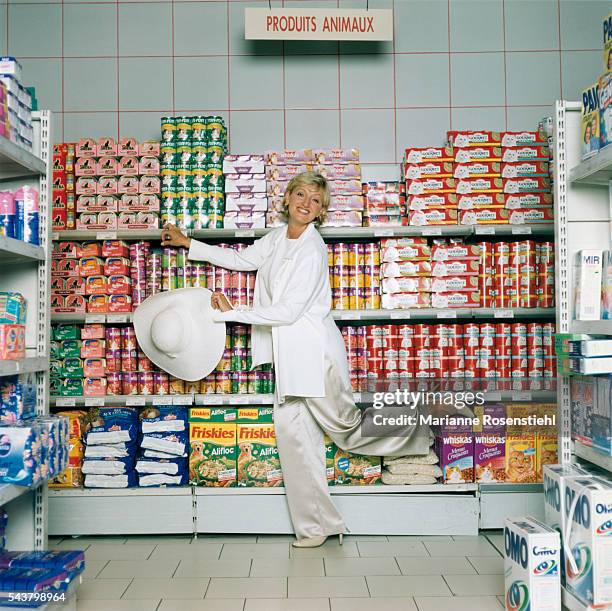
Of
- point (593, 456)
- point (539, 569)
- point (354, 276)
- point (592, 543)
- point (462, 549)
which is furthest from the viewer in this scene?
point (354, 276)

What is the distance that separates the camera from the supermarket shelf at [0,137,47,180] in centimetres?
272

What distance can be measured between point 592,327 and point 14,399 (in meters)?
2.47

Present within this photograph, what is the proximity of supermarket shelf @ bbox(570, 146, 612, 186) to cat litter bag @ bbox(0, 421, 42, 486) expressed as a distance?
8.07 feet

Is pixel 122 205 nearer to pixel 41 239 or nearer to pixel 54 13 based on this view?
pixel 41 239

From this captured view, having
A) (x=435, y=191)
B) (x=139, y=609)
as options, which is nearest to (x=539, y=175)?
(x=435, y=191)

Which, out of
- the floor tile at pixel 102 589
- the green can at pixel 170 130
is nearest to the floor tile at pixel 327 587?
the floor tile at pixel 102 589

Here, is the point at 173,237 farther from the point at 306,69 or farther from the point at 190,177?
the point at 306,69

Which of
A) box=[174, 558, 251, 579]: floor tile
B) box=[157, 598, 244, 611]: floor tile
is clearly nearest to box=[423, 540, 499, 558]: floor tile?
box=[174, 558, 251, 579]: floor tile

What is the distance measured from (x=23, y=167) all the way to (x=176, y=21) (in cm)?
238

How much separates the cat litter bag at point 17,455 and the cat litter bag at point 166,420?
1.46 meters

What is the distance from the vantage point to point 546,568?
8.66ft

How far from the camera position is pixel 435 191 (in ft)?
13.6

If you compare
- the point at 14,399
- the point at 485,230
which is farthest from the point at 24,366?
the point at 485,230

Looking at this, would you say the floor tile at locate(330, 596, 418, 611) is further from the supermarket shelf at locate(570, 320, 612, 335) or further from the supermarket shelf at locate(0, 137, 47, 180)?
the supermarket shelf at locate(0, 137, 47, 180)
